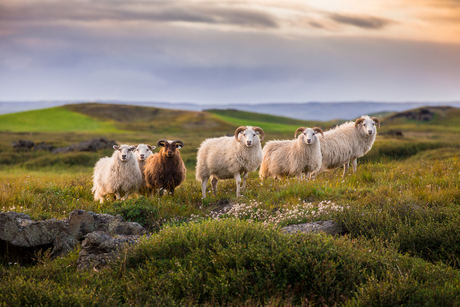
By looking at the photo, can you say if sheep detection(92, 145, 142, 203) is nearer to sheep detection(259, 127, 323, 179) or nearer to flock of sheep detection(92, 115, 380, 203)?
flock of sheep detection(92, 115, 380, 203)

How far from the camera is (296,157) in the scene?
14242mm

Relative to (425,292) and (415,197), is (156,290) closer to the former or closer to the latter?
(425,292)

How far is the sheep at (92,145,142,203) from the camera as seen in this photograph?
1224cm

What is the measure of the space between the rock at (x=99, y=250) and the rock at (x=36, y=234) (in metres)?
0.90

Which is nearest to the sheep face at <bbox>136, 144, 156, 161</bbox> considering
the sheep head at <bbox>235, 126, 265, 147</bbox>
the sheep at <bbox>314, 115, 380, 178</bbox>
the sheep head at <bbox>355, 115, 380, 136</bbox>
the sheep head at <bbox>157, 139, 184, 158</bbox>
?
the sheep head at <bbox>157, 139, 184, 158</bbox>

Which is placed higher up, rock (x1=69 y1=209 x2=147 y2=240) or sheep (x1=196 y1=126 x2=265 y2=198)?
sheep (x1=196 y1=126 x2=265 y2=198)

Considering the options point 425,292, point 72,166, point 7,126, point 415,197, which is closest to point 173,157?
point 415,197

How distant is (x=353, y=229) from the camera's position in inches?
318

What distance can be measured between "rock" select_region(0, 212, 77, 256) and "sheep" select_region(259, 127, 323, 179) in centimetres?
895

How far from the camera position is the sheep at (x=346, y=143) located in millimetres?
15344

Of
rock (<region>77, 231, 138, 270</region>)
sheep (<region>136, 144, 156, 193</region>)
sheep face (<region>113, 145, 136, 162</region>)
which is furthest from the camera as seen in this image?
sheep (<region>136, 144, 156, 193</region>)

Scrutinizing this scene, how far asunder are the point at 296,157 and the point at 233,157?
2883mm

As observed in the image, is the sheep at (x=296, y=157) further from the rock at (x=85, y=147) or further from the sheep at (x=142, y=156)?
the rock at (x=85, y=147)

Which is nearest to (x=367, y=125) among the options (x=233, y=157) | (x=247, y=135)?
(x=247, y=135)
